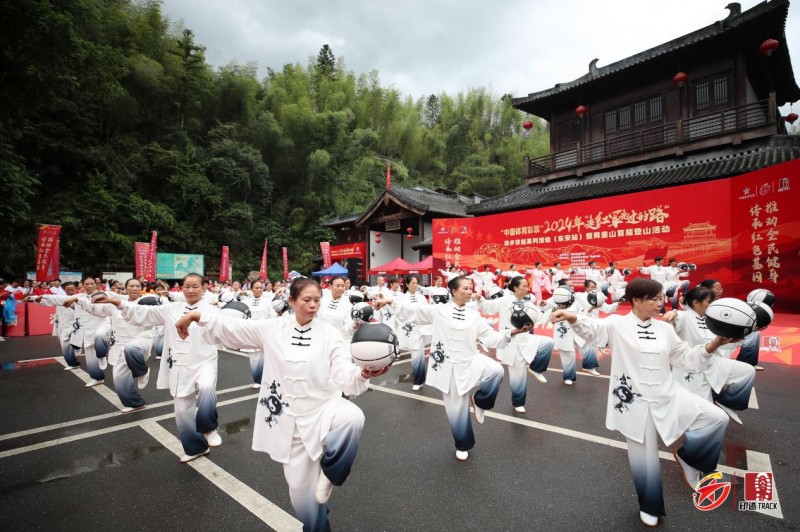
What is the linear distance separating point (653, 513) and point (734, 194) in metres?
12.9

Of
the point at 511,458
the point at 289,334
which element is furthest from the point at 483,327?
the point at 289,334

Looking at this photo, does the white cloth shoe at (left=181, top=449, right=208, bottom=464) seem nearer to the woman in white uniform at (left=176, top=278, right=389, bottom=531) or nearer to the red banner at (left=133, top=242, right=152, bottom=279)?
the woman in white uniform at (left=176, top=278, right=389, bottom=531)

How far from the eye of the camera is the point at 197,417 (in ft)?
14.0

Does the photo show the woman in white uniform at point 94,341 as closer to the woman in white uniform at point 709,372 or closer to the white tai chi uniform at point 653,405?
the white tai chi uniform at point 653,405

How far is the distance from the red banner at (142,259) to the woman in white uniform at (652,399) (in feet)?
71.7

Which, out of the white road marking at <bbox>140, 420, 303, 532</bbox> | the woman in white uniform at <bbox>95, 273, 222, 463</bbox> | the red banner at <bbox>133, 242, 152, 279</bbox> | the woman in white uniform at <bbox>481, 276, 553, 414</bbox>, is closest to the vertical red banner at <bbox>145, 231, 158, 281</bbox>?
the red banner at <bbox>133, 242, 152, 279</bbox>

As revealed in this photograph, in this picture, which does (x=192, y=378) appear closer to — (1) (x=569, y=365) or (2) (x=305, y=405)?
(2) (x=305, y=405)

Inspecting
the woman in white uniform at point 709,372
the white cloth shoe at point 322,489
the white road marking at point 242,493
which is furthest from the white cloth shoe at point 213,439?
the woman in white uniform at point 709,372

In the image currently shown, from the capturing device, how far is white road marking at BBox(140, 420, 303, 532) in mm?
3043

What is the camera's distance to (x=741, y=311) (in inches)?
114

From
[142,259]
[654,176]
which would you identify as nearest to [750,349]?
[654,176]

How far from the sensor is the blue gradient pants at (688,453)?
9.61 feet

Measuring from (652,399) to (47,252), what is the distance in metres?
19.8

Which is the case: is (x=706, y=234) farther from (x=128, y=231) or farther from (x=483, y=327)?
(x=128, y=231)
